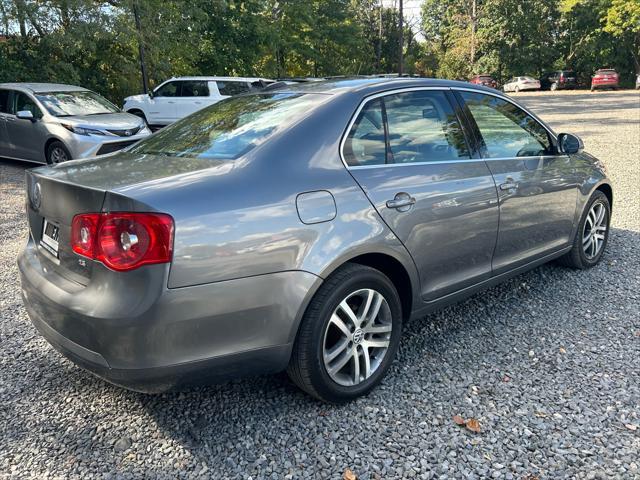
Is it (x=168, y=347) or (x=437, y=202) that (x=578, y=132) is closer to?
(x=437, y=202)

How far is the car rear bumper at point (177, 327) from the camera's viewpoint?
2.15 m

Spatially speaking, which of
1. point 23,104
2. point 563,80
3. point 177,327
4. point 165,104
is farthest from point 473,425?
point 563,80

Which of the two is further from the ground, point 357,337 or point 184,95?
point 184,95

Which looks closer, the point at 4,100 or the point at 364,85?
the point at 364,85

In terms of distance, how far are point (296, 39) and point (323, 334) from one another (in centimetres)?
3288

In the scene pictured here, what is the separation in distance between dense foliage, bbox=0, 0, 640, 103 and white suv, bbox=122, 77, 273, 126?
2.56 m

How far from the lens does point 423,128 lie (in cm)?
324

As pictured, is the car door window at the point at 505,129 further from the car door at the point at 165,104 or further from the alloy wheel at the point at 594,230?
the car door at the point at 165,104

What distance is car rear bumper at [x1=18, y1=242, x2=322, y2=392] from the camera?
2154 mm

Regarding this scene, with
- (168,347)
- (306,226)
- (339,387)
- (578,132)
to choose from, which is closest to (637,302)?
(339,387)

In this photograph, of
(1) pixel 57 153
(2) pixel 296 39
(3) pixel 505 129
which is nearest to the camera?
(3) pixel 505 129

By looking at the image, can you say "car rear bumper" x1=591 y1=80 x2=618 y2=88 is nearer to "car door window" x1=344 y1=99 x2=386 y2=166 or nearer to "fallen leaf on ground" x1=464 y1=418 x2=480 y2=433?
"car door window" x1=344 y1=99 x2=386 y2=166

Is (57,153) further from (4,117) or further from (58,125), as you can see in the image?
(4,117)

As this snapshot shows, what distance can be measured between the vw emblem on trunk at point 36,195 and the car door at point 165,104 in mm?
14129
